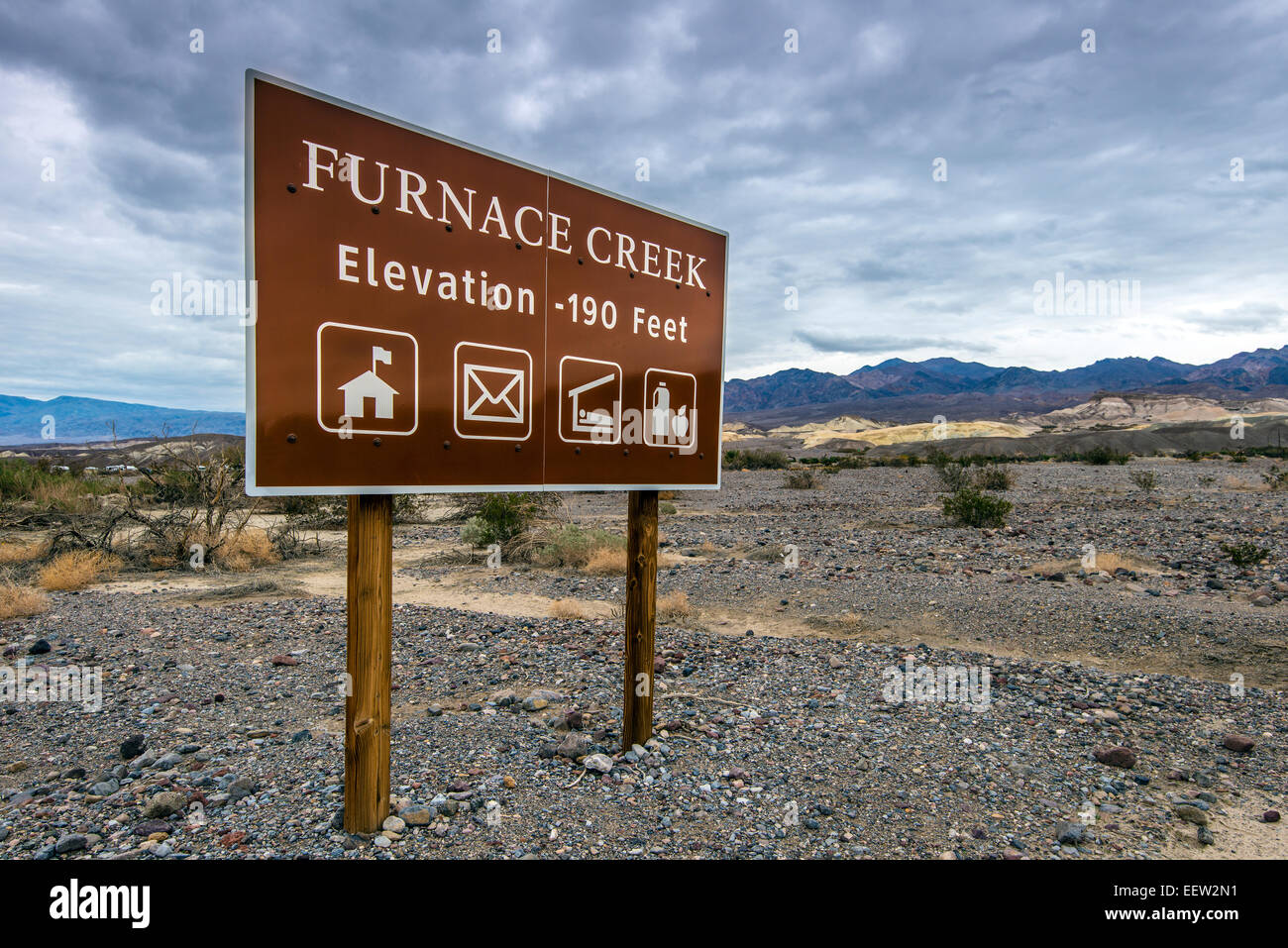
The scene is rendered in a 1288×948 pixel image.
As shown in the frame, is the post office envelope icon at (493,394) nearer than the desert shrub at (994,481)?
Yes

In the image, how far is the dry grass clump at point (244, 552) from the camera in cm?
1166

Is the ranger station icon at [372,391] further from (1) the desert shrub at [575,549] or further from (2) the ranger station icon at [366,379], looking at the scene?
(1) the desert shrub at [575,549]

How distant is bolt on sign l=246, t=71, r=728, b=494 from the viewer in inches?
112

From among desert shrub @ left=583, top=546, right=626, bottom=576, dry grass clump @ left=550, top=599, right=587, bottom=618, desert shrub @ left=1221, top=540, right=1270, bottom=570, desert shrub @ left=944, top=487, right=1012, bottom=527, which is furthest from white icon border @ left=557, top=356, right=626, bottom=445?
desert shrub @ left=944, top=487, right=1012, bottom=527

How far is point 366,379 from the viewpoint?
122 inches

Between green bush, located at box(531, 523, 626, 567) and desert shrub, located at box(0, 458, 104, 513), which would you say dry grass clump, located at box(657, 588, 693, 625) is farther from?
desert shrub, located at box(0, 458, 104, 513)

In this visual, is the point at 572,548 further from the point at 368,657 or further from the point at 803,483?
the point at 803,483

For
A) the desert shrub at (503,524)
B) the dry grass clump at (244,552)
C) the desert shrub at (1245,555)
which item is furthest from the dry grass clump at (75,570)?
the desert shrub at (1245,555)

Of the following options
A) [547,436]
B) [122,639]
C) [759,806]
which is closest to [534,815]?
[759,806]

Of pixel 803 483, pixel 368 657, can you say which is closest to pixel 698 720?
pixel 368 657

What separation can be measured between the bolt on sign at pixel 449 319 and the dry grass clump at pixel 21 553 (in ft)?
38.8

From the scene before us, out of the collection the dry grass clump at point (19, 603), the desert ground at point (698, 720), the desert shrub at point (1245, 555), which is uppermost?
the desert shrub at point (1245, 555)

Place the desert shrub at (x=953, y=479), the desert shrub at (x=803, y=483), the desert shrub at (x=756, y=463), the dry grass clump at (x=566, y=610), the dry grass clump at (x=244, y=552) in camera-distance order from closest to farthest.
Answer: the dry grass clump at (x=566, y=610), the dry grass clump at (x=244, y=552), the desert shrub at (x=953, y=479), the desert shrub at (x=803, y=483), the desert shrub at (x=756, y=463)

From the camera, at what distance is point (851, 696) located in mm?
5586
